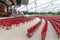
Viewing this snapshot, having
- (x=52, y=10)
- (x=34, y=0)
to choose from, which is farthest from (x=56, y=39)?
(x=52, y=10)

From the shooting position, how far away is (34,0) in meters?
68.2

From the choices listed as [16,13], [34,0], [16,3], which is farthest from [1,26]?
[34,0]

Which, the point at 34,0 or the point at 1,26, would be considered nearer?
the point at 1,26

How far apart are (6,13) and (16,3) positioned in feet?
27.6

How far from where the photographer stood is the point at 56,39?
767cm

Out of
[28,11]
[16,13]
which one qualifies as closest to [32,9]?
[28,11]

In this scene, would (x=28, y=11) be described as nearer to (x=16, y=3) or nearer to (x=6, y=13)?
(x=16, y=3)

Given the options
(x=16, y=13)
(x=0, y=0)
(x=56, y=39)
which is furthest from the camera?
(x=0, y=0)

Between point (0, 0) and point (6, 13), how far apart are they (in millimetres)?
3264

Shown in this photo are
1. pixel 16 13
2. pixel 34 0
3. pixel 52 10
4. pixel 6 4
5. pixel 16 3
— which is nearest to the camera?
pixel 16 13

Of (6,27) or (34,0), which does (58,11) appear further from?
(6,27)

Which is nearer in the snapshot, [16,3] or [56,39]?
[56,39]

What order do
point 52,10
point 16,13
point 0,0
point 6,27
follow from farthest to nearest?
point 52,10
point 0,0
point 16,13
point 6,27

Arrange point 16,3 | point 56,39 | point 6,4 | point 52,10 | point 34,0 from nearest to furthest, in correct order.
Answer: point 56,39
point 6,4
point 16,3
point 34,0
point 52,10
